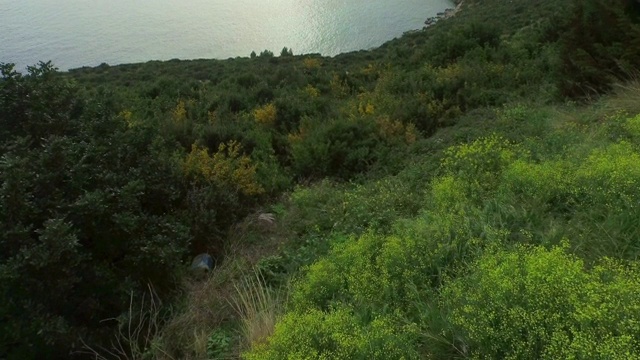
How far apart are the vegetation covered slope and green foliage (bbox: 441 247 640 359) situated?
1cm

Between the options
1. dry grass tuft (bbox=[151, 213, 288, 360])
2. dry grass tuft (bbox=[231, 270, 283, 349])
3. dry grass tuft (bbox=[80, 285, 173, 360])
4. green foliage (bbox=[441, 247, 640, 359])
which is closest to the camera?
green foliage (bbox=[441, 247, 640, 359])

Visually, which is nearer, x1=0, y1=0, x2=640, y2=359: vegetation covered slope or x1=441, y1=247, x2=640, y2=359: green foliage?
x1=441, y1=247, x2=640, y2=359: green foliage

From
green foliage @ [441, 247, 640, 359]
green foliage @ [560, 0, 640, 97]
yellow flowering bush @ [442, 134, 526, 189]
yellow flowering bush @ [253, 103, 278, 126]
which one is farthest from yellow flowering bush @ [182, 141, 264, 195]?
green foliage @ [560, 0, 640, 97]

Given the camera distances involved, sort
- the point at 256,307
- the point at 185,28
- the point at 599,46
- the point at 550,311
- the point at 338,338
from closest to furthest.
Answer: the point at 550,311, the point at 338,338, the point at 256,307, the point at 599,46, the point at 185,28

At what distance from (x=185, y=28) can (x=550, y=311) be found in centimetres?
3716

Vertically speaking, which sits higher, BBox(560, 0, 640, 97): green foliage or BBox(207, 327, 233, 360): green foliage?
BBox(560, 0, 640, 97): green foliage

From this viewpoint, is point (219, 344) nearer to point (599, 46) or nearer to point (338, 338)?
point (338, 338)

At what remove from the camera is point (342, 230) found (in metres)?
5.20

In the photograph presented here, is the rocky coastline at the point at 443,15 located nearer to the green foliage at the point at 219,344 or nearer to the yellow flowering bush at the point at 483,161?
the yellow flowering bush at the point at 483,161

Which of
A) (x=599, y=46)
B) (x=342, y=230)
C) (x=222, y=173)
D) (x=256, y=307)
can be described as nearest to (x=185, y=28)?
(x=222, y=173)

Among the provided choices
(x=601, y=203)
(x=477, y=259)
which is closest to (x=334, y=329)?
(x=477, y=259)

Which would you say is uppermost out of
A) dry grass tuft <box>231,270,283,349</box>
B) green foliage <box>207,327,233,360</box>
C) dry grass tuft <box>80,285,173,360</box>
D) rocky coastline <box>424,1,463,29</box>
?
rocky coastline <box>424,1,463,29</box>

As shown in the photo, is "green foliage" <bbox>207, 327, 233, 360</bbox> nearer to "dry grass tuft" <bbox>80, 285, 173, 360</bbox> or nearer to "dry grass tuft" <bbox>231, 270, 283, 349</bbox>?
"dry grass tuft" <bbox>231, 270, 283, 349</bbox>

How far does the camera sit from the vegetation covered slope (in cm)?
291
